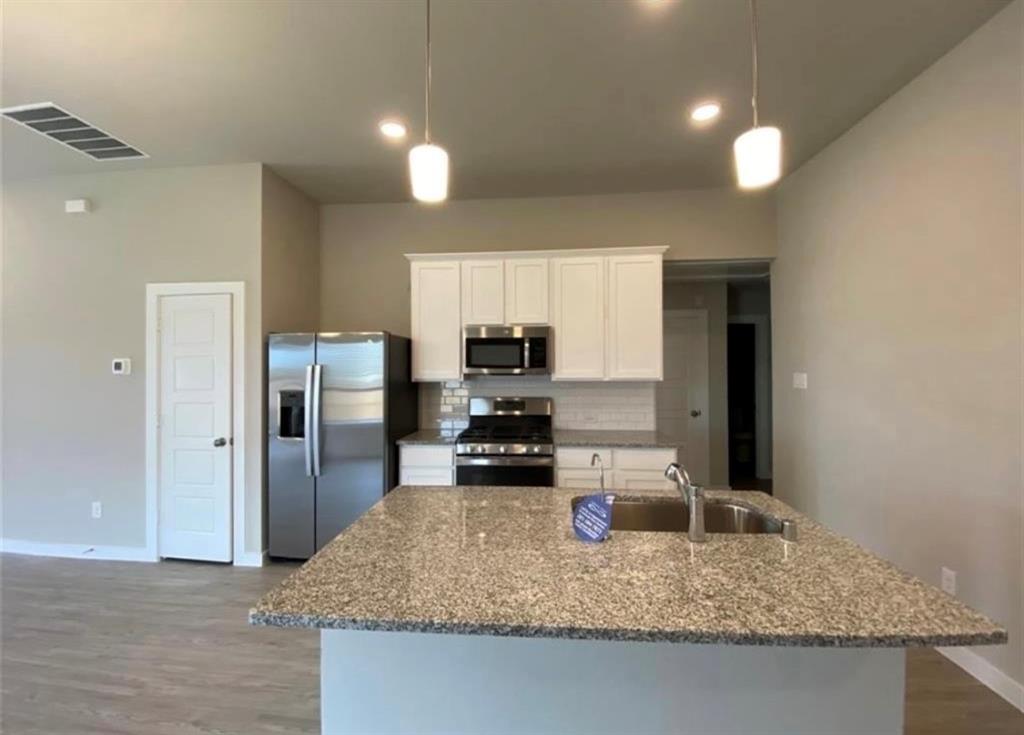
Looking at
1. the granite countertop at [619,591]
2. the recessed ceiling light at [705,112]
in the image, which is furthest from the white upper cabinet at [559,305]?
the granite countertop at [619,591]

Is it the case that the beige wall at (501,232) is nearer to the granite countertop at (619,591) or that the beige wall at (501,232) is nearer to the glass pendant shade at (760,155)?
the glass pendant shade at (760,155)

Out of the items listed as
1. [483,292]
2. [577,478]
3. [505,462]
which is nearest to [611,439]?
[577,478]

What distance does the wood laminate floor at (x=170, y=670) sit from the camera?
6.65 ft

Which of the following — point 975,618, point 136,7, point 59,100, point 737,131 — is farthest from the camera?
point 737,131

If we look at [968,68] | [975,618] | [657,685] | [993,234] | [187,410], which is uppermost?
[968,68]

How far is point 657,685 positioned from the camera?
124 cm

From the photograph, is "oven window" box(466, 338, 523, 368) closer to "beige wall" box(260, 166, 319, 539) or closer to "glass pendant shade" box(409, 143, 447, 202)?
"beige wall" box(260, 166, 319, 539)

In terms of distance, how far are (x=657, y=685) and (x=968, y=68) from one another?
119 inches

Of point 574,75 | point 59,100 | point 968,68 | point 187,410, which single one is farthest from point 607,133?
point 187,410

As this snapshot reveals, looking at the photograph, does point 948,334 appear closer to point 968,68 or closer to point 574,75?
point 968,68

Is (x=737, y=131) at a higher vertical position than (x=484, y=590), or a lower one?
higher

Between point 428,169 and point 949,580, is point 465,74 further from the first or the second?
point 949,580

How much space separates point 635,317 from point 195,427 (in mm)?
A: 3485

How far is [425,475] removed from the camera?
12.2 feet
